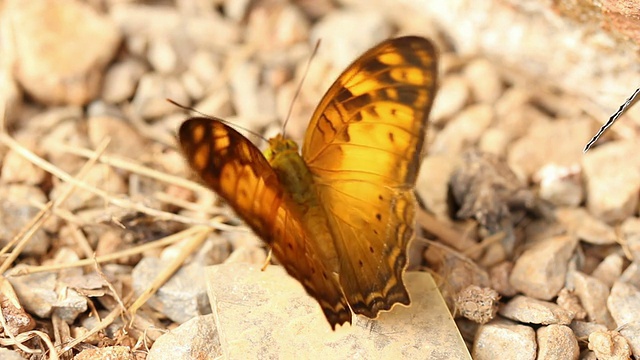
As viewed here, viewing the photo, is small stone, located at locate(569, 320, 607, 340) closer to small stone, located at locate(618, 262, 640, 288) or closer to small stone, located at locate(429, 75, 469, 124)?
small stone, located at locate(618, 262, 640, 288)

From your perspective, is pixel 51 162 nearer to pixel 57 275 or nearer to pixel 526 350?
pixel 57 275

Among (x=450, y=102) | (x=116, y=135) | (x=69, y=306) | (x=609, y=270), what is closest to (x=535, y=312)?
(x=609, y=270)

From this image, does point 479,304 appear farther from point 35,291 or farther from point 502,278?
point 35,291

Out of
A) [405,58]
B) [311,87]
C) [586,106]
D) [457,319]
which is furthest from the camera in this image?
[311,87]

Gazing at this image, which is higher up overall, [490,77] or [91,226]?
[490,77]

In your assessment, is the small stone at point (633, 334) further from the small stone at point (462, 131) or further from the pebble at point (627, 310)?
the small stone at point (462, 131)

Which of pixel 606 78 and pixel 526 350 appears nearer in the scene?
pixel 526 350

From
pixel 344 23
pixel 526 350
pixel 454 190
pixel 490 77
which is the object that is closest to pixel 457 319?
pixel 526 350

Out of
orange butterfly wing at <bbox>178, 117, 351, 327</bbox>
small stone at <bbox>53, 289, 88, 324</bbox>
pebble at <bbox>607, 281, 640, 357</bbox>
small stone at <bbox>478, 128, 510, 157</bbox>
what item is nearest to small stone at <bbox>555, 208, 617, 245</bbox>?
pebble at <bbox>607, 281, 640, 357</bbox>
